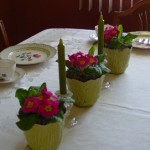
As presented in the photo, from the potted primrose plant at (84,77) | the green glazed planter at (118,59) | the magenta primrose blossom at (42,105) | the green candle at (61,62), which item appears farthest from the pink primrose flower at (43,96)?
the green glazed planter at (118,59)

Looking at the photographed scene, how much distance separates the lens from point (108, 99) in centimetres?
99

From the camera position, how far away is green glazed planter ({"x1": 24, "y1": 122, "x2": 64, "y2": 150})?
68 cm

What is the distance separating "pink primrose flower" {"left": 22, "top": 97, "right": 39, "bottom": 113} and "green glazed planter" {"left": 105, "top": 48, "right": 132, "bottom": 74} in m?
0.53

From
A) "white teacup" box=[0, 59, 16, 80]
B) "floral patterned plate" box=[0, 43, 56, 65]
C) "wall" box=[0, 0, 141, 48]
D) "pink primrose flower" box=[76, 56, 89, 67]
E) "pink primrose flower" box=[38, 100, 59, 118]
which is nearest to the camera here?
"pink primrose flower" box=[38, 100, 59, 118]

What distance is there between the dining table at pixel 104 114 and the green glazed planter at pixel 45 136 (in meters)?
0.04

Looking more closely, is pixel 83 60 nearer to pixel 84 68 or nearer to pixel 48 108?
pixel 84 68

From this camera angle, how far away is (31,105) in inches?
26.5

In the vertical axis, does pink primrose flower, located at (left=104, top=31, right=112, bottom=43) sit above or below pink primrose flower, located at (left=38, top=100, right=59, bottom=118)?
above

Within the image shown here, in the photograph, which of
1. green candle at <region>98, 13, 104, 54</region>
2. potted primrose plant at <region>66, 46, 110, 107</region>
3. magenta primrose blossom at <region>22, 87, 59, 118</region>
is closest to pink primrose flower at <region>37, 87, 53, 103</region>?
magenta primrose blossom at <region>22, 87, 59, 118</region>

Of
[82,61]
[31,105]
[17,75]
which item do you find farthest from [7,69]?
[31,105]

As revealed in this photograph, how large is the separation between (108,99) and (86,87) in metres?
0.13

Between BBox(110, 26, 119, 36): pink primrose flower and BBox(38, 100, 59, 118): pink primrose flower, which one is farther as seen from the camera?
BBox(110, 26, 119, 36): pink primrose flower

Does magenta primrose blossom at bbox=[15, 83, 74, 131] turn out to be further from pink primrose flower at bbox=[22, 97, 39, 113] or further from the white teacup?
the white teacup

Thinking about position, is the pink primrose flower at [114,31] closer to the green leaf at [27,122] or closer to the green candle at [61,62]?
the green candle at [61,62]
